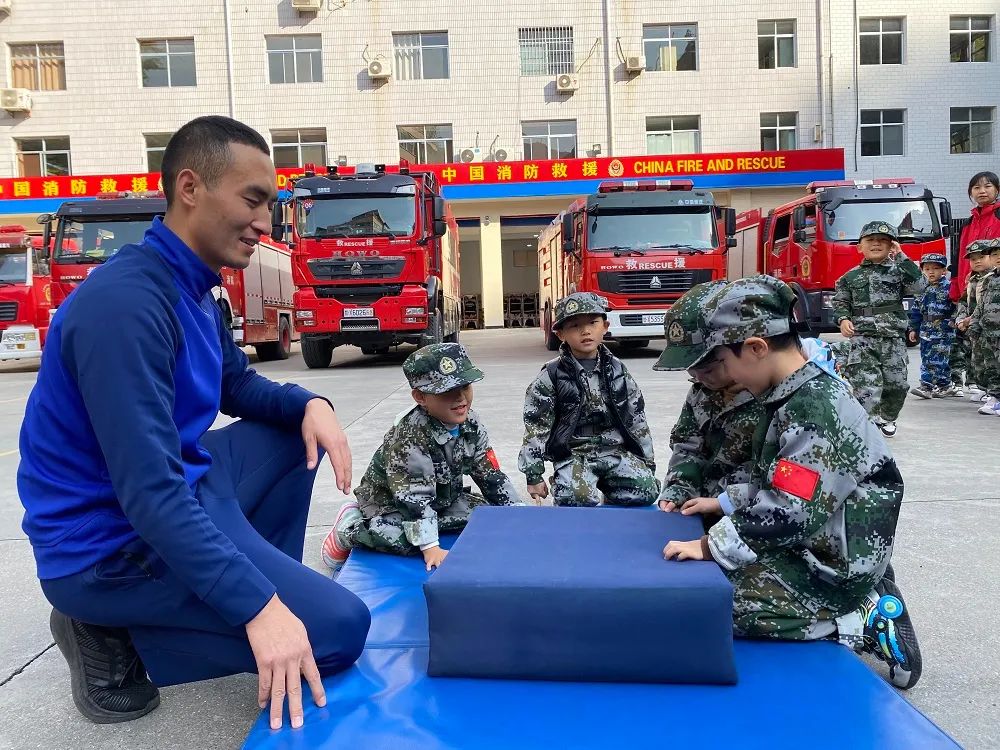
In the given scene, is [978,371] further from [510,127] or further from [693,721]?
[510,127]

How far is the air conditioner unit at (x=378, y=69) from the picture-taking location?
22.9 meters

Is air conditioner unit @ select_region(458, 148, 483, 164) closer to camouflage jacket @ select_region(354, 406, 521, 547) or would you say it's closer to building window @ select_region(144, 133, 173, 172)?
building window @ select_region(144, 133, 173, 172)

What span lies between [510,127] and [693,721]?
2291 centimetres

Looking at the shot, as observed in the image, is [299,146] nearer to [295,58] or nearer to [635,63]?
[295,58]

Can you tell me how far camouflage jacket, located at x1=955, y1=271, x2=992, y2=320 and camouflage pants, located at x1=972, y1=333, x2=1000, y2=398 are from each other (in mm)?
381

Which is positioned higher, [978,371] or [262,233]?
[262,233]

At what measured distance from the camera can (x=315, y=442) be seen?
240cm

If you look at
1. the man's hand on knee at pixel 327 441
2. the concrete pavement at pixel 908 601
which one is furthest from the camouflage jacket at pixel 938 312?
the man's hand on knee at pixel 327 441

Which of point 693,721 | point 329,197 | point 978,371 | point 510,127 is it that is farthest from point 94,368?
point 510,127

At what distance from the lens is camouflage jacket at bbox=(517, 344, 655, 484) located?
3.95m

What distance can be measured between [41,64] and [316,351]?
17.3 metres

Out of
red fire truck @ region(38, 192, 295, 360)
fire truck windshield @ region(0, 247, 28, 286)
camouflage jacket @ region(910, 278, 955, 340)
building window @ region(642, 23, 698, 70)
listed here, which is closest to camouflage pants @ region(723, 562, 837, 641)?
camouflage jacket @ region(910, 278, 955, 340)

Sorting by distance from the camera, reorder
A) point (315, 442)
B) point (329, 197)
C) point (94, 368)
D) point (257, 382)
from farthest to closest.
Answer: point (329, 197)
point (257, 382)
point (315, 442)
point (94, 368)

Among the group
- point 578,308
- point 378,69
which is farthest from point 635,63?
point 578,308
